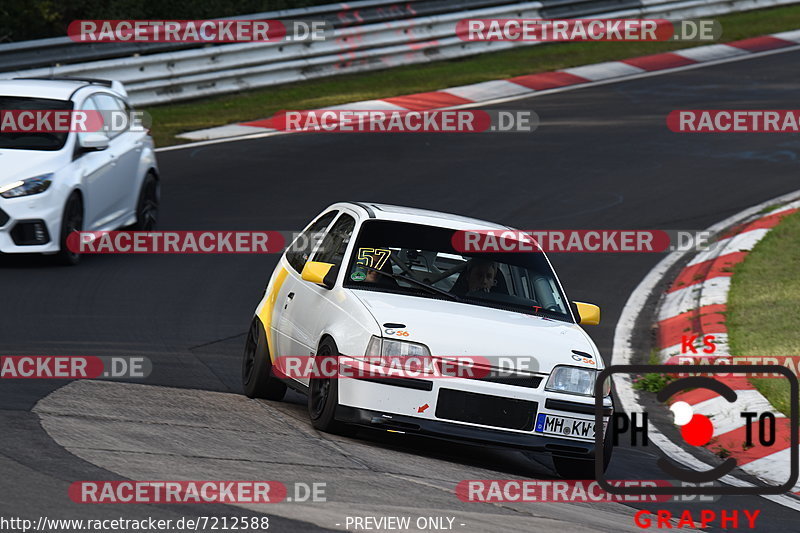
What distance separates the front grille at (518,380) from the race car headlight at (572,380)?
74mm

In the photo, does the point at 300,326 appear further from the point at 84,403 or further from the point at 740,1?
the point at 740,1

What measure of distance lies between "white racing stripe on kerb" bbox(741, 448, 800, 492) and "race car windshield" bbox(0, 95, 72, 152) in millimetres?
7672

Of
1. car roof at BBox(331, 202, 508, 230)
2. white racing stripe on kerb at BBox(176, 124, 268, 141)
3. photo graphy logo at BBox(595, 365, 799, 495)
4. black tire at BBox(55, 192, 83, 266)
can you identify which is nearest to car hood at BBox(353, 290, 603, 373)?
photo graphy logo at BBox(595, 365, 799, 495)

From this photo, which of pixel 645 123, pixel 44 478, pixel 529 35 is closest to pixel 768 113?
pixel 645 123

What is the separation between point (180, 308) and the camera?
1201 cm

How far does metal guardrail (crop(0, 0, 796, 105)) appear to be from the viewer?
21656 millimetres

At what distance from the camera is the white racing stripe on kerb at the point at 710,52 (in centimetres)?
2622

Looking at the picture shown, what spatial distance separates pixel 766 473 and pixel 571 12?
19.6m

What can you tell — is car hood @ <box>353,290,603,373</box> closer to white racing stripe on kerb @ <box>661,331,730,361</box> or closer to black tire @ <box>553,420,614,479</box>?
black tire @ <box>553,420,614,479</box>

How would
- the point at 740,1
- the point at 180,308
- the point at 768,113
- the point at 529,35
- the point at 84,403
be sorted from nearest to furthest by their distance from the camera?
the point at 84,403 < the point at 180,308 < the point at 768,113 < the point at 529,35 < the point at 740,1

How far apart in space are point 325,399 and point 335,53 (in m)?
16.9

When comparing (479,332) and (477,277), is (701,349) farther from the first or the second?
(479,332)

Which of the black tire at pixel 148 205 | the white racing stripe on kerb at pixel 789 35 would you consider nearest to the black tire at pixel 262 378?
the black tire at pixel 148 205

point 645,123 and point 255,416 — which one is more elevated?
point 645,123
